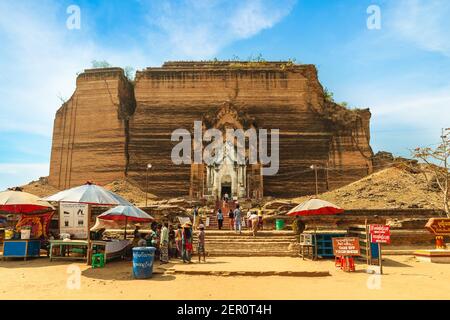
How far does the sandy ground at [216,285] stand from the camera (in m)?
6.90

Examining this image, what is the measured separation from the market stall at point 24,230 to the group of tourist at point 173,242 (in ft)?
11.4

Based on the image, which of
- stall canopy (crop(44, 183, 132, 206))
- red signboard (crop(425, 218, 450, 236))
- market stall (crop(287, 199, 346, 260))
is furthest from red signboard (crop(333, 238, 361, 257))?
stall canopy (crop(44, 183, 132, 206))

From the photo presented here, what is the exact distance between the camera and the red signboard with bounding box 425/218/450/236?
13.3m

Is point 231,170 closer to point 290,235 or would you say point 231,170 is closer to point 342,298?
point 290,235

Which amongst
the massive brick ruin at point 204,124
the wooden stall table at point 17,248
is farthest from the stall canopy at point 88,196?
the massive brick ruin at point 204,124

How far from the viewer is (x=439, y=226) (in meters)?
13.4

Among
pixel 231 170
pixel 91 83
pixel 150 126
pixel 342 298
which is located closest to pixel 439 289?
pixel 342 298

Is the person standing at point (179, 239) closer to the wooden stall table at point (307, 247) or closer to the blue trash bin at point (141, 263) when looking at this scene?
the blue trash bin at point (141, 263)

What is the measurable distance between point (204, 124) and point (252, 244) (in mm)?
18906

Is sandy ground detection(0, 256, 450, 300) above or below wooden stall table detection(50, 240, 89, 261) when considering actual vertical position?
below

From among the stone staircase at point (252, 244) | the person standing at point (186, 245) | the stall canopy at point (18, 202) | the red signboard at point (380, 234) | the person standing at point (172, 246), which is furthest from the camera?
the stone staircase at point (252, 244)

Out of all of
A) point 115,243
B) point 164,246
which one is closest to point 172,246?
point 164,246

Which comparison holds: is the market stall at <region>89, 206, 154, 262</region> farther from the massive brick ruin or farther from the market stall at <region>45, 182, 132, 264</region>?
the massive brick ruin

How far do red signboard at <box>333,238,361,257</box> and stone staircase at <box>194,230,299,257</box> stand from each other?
363 cm
